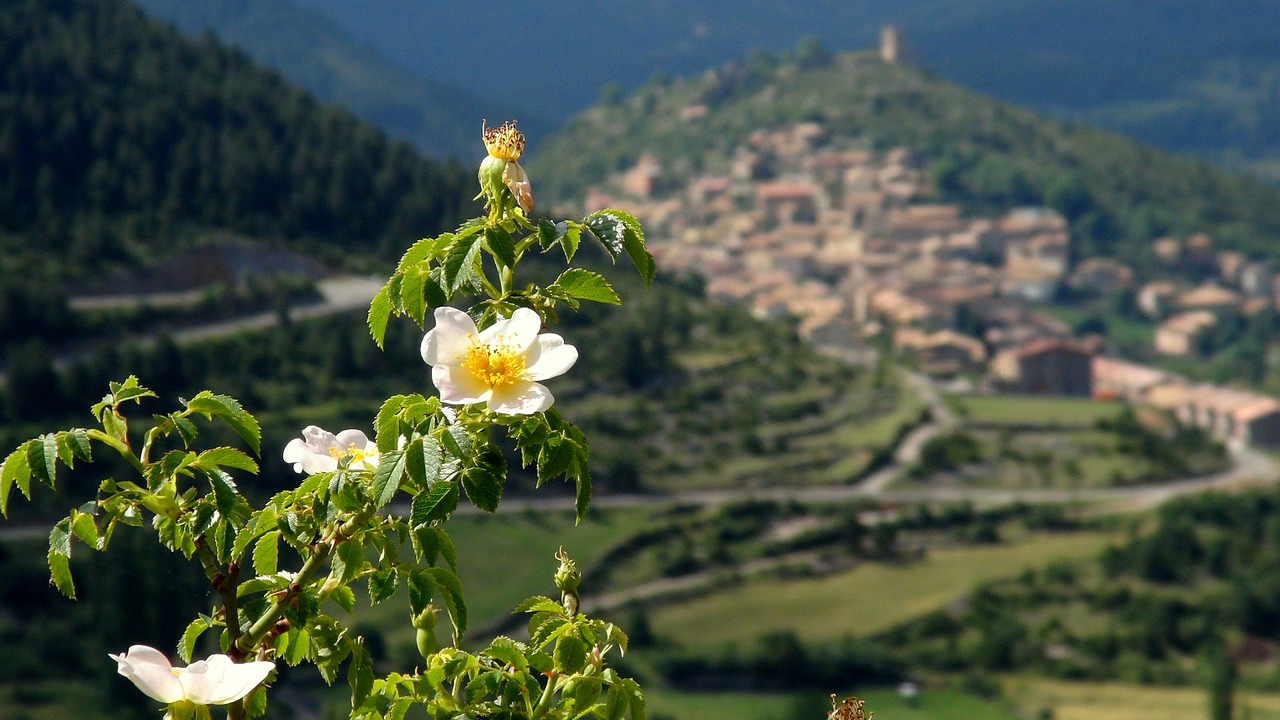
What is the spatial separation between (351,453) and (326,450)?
73 millimetres

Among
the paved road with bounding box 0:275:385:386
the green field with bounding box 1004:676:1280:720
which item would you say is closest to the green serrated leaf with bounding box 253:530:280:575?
the green field with bounding box 1004:676:1280:720

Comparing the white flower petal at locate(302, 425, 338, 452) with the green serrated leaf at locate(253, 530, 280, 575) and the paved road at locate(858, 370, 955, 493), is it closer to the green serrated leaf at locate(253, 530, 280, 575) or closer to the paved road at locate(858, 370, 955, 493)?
the green serrated leaf at locate(253, 530, 280, 575)

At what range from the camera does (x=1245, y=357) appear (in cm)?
5834

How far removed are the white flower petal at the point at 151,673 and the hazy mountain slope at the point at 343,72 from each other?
114 m

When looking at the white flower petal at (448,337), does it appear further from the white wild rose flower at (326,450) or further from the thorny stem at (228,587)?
the thorny stem at (228,587)

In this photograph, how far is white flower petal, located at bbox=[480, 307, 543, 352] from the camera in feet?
5.35

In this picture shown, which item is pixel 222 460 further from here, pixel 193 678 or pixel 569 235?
pixel 569 235

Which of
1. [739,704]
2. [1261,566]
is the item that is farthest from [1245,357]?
[739,704]

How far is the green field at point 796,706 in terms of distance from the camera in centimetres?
2683

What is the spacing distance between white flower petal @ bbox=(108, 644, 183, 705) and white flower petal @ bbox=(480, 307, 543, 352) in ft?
1.47

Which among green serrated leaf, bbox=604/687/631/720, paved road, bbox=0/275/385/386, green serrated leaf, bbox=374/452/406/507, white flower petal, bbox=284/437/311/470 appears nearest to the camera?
green serrated leaf, bbox=374/452/406/507

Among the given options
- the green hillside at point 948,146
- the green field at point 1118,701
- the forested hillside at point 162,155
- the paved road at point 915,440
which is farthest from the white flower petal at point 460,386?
the green hillside at point 948,146

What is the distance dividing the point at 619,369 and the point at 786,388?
4.53m

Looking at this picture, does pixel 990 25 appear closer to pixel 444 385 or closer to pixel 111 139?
pixel 111 139
